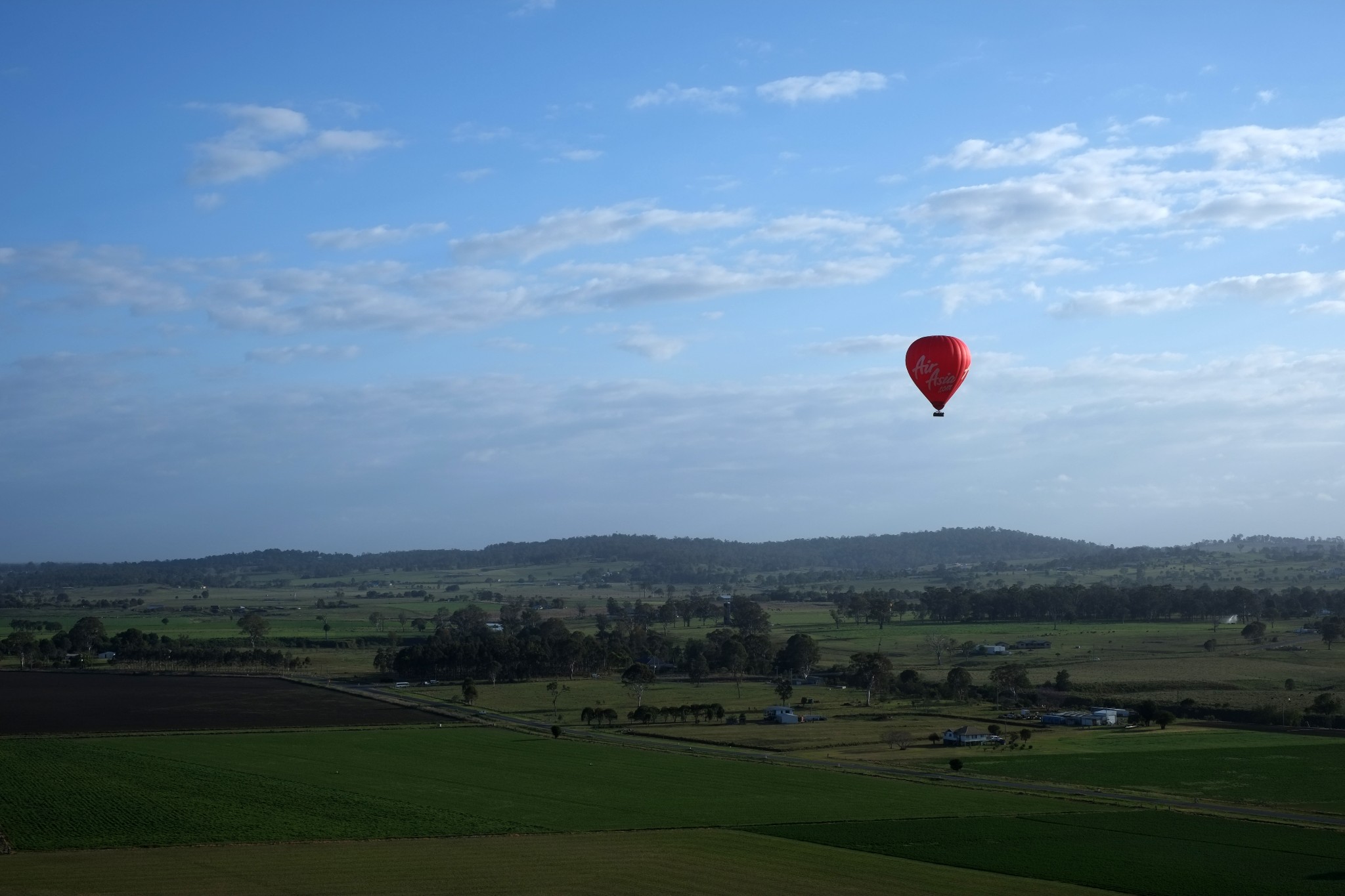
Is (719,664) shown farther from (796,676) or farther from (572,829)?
(572,829)

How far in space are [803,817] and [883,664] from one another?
2099 inches

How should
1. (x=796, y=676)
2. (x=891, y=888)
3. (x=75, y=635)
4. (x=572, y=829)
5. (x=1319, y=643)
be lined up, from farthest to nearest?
(x=75, y=635)
(x=1319, y=643)
(x=796, y=676)
(x=572, y=829)
(x=891, y=888)

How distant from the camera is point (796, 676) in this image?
→ 368ft

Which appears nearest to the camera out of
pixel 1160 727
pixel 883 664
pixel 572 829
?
pixel 572 829

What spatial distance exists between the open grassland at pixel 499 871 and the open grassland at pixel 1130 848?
1593 mm

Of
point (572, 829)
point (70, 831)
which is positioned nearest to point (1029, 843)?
point (572, 829)

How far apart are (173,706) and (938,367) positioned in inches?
2360

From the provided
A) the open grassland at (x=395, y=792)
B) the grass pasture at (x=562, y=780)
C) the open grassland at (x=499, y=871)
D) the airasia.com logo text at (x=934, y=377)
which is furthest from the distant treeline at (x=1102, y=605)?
the open grassland at (x=499, y=871)

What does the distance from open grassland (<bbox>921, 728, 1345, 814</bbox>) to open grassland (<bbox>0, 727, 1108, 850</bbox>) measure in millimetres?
6371

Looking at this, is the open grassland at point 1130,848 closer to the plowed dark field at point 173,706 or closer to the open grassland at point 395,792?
the open grassland at point 395,792

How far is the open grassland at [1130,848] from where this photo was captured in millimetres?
35250

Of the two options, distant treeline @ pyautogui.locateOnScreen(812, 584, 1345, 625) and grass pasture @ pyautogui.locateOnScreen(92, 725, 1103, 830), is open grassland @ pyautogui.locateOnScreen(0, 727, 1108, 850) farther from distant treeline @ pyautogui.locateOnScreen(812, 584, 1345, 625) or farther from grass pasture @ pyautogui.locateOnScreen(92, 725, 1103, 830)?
distant treeline @ pyautogui.locateOnScreen(812, 584, 1345, 625)

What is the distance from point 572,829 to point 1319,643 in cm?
10276

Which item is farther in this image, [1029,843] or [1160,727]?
[1160,727]
